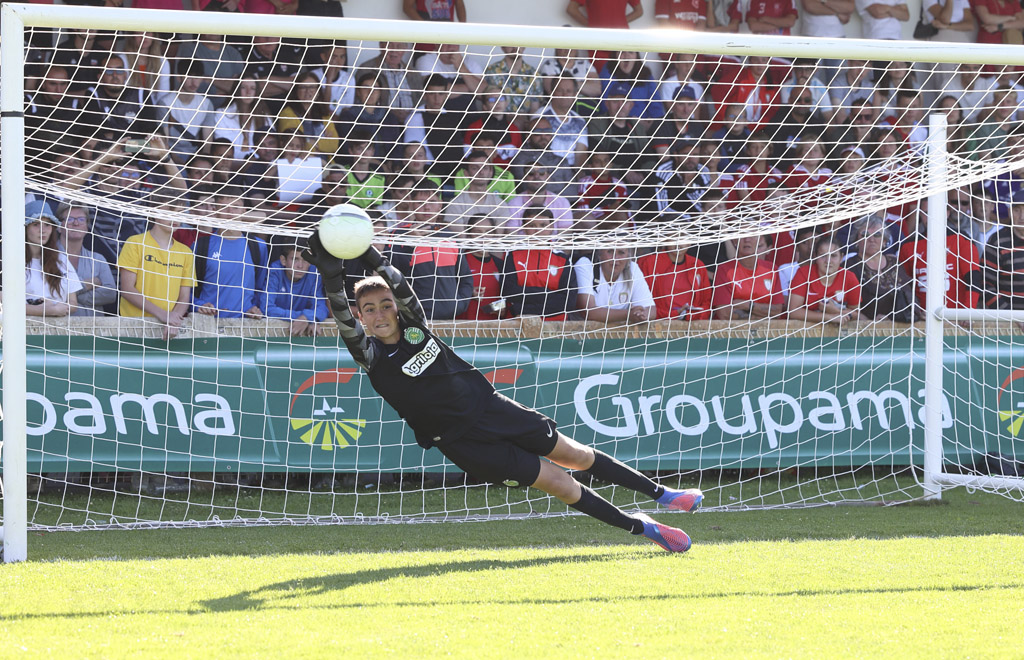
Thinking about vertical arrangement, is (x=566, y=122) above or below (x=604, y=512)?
above

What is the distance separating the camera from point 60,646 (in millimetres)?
3592

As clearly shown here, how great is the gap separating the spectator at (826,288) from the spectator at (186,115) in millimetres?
4846

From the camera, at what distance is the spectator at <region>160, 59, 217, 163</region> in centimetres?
779

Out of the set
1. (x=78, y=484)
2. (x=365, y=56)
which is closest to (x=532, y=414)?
(x=78, y=484)

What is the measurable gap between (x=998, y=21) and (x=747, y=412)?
23.6ft

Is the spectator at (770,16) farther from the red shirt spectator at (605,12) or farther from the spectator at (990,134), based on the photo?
the spectator at (990,134)

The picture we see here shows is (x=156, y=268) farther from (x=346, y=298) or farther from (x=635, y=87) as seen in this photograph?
(x=635, y=87)

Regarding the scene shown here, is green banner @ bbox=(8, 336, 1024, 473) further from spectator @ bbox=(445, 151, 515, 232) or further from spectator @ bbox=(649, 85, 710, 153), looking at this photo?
spectator @ bbox=(649, 85, 710, 153)

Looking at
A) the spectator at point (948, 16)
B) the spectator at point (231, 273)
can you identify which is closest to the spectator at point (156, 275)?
the spectator at point (231, 273)

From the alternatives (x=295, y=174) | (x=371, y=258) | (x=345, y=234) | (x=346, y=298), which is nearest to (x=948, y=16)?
(x=295, y=174)

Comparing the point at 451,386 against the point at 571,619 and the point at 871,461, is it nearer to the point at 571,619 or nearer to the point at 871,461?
the point at 571,619

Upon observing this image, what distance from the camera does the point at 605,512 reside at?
5.39 meters

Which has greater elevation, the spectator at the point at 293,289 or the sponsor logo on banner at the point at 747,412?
the spectator at the point at 293,289

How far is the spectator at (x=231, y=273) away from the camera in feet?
25.7
